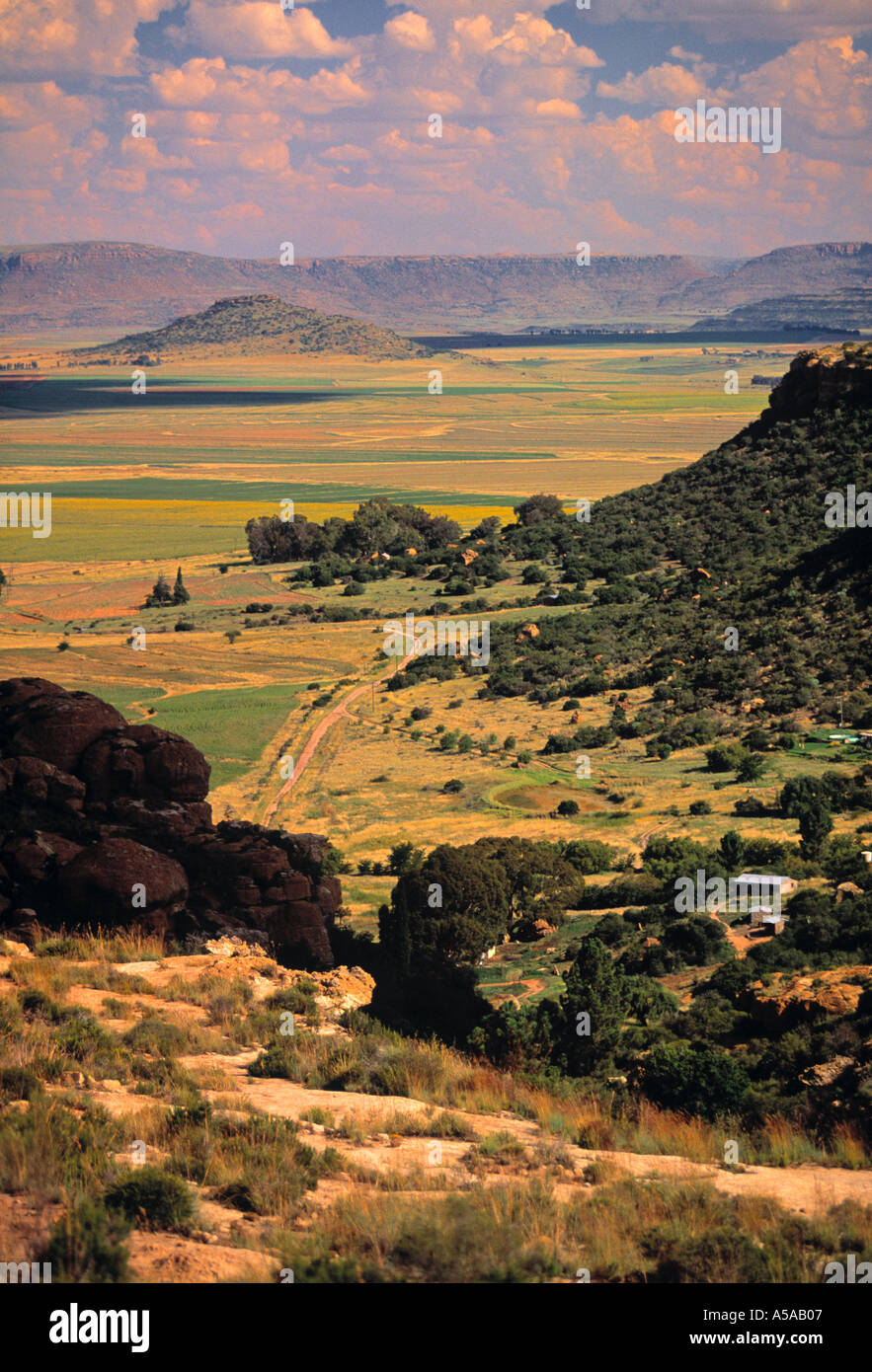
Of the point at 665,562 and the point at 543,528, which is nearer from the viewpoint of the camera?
the point at 665,562

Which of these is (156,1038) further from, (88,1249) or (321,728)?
(321,728)

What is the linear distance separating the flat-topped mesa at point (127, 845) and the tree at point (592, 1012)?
5347mm

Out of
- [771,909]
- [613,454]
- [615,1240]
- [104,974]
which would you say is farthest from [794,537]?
[613,454]

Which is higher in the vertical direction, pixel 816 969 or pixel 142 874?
pixel 142 874

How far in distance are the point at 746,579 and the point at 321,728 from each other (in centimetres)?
2282

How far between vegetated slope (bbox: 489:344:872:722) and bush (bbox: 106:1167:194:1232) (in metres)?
40.6

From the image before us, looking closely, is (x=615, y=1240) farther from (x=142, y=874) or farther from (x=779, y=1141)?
(x=142, y=874)

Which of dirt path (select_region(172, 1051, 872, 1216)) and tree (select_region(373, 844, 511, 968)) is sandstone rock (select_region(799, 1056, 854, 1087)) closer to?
dirt path (select_region(172, 1051, 872, 1216))

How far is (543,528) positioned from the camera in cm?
9450

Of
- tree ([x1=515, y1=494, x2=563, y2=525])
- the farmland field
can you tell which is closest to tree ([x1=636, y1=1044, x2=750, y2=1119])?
the farmland field

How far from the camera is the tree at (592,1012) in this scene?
1909 centimetres

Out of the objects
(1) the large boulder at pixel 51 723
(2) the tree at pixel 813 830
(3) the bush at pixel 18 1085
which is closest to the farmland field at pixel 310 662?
(2) the tree at pixel 813 830
